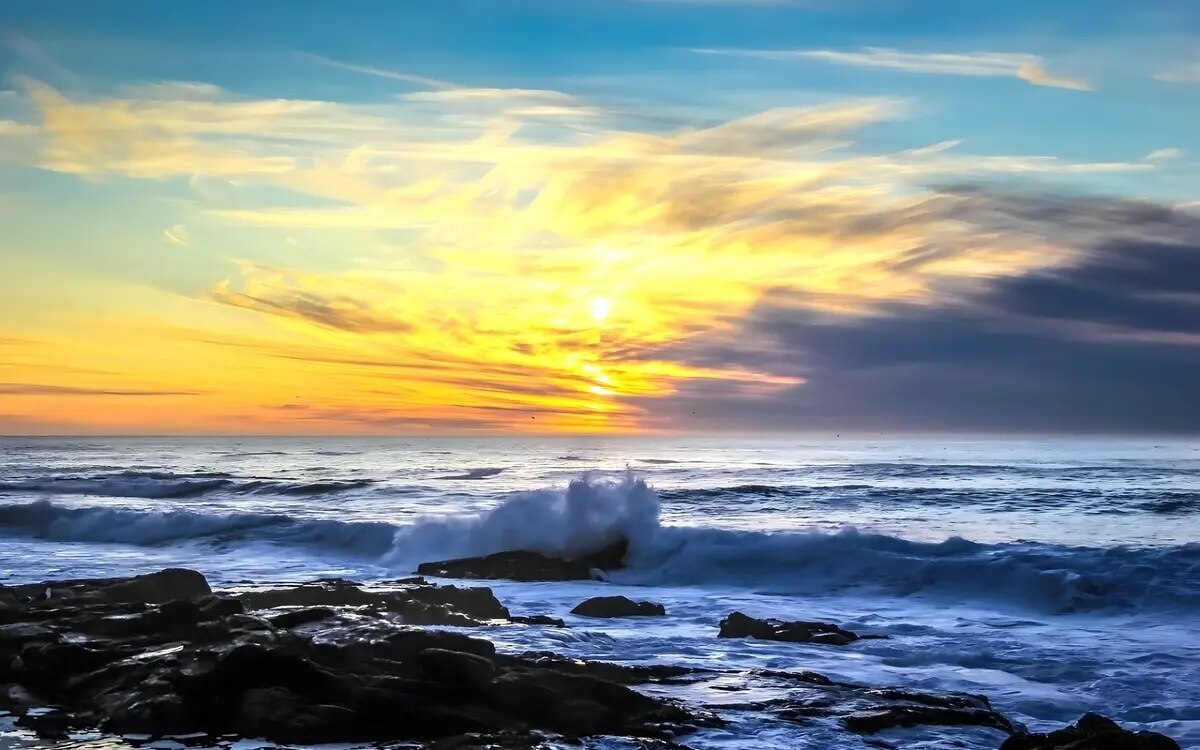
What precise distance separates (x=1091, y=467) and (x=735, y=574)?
128 feet

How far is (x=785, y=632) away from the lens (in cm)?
1246

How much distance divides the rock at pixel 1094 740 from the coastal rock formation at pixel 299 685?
8.82 feet

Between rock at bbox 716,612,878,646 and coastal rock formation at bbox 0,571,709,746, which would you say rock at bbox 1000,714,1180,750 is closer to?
coastal rock formation at bbox 0,571,709,746

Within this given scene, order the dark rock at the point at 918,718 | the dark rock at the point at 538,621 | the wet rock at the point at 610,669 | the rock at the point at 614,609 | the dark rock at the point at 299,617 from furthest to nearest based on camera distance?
1. the rock at the point at 614,609
2. the dark rock at the point at 538,621
3. the dark rock at the point at 299,617
4. the wet rock at the point at 610,669
5. the dark rock at the point at 918,718

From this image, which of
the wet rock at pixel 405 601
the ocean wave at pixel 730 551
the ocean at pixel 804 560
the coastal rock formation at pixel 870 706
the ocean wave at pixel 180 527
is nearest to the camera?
the coastal rock formation at pixel 870 706

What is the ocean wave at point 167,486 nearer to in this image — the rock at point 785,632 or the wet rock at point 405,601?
the wet rock at point 405,601

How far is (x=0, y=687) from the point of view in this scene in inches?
347

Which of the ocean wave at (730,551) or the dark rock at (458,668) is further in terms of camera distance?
the ocean wave at (730,551)

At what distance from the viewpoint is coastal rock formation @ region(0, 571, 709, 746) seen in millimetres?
7602

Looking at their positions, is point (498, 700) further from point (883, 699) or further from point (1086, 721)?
point (1086, 721)

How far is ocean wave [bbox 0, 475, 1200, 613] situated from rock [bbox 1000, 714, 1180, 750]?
10.4 m

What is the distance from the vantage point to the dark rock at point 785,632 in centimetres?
1236

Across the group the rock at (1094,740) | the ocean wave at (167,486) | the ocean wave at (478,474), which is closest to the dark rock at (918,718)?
the rock at (1094,740)

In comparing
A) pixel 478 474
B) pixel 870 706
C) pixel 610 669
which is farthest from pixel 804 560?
pixel 478 474
